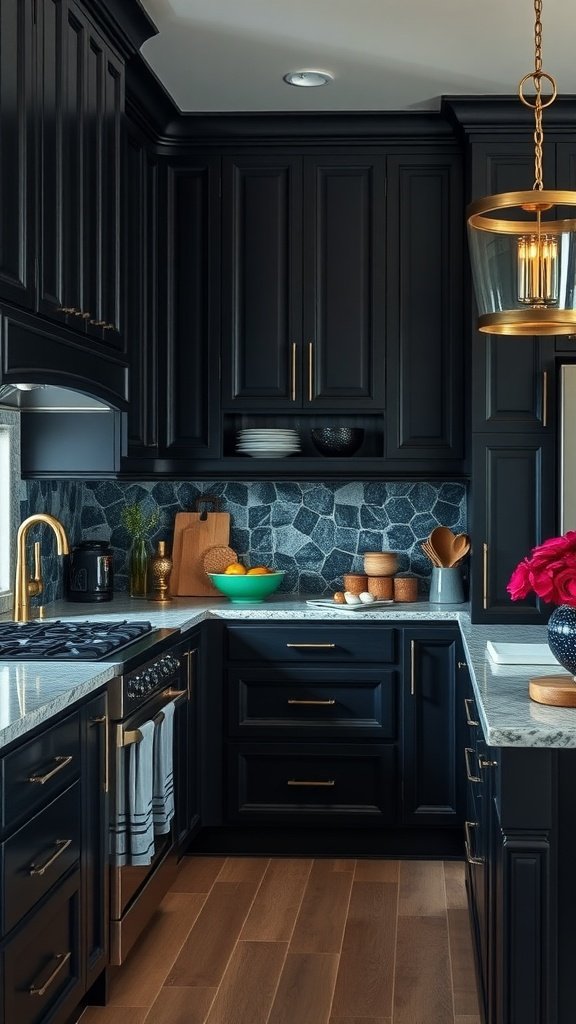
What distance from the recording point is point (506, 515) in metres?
4.19

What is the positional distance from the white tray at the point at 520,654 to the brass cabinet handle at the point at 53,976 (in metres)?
1.30

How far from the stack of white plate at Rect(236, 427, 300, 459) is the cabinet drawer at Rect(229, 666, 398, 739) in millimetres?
871

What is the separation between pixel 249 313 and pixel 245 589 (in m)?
1.09

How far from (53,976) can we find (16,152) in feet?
6.12

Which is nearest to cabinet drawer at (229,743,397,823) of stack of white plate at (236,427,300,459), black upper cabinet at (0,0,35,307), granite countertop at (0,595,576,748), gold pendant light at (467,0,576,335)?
granite countertop at (0,595,576,748)

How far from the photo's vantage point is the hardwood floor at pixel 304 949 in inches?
117

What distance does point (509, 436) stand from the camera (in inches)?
165

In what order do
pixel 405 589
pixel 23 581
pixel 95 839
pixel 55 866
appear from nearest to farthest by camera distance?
pixel 55 866 → pixel 95 839 → pixel 23 581 → pixel 405 589

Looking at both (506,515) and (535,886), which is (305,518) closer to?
(506,515)

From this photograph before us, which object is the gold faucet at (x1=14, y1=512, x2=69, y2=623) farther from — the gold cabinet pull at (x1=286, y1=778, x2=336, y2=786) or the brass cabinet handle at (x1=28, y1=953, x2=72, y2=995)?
the brass cabinet handle at (x1=28, y1=953, x2=72, y2=995)

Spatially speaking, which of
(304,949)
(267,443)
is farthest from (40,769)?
(267,443)

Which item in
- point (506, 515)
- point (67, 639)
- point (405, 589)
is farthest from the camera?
point (405, 589)

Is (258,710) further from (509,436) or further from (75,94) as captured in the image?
(75,94)

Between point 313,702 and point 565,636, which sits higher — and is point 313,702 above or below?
below
